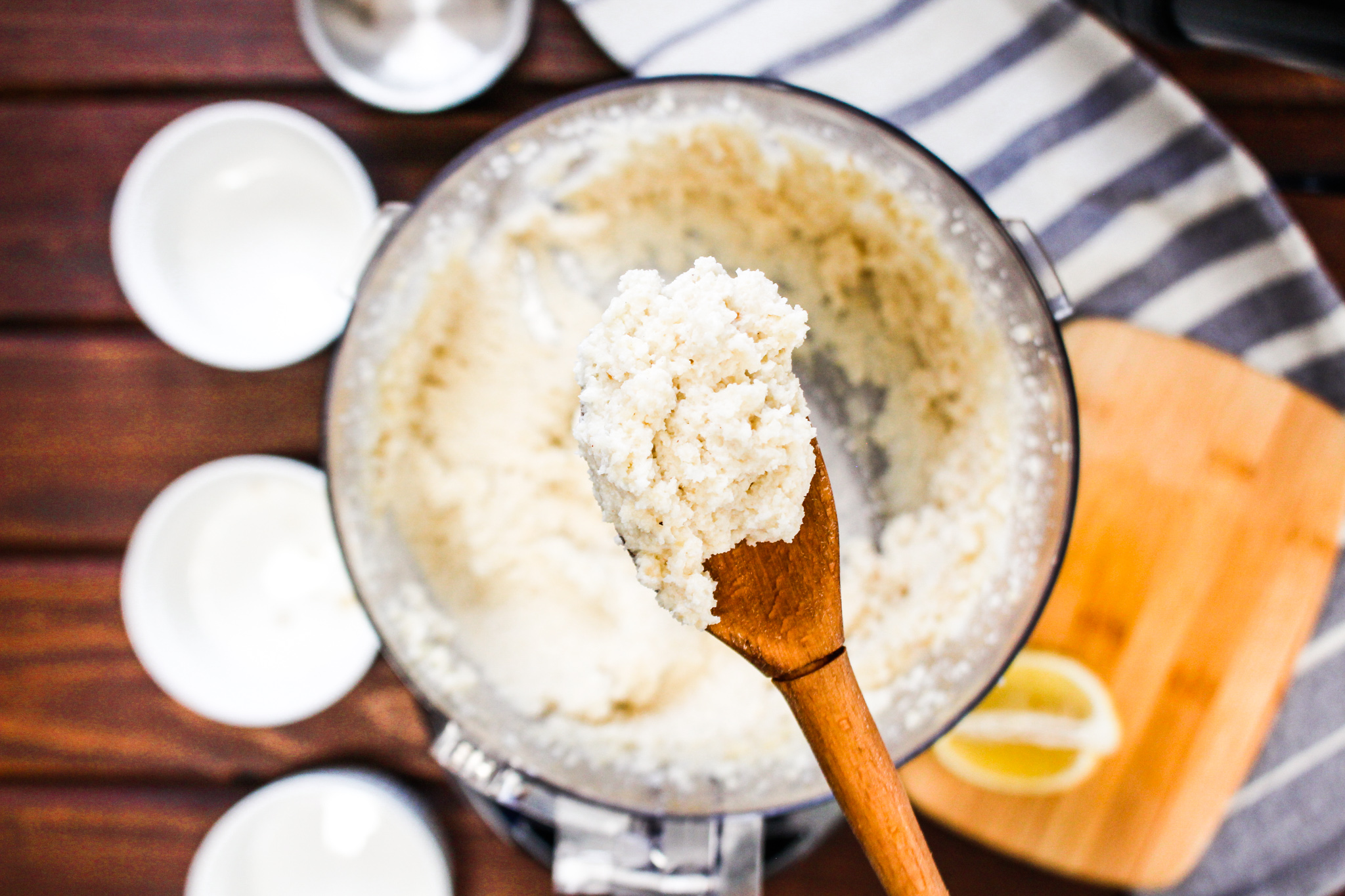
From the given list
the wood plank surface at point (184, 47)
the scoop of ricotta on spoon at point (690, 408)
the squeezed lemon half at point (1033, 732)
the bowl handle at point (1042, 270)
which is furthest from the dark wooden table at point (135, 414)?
the scoop of ricotta on spoon at point (690, 408)

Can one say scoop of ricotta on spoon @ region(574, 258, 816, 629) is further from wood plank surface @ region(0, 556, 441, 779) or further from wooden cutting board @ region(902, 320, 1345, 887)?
wood plank surface @ region(0, 556, 441, 779)

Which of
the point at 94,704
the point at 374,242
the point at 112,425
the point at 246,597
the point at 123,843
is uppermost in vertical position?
the point at 374,242

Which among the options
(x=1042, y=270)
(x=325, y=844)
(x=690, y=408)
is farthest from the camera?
(x=325, y=844)

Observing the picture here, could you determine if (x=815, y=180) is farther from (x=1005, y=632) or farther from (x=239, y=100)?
(x=239, y=100)

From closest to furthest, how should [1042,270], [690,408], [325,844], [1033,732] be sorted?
[690,408] < [1042,270] < [1033,732] < [325,844]

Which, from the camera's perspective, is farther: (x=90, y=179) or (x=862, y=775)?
(x=90, y=179)

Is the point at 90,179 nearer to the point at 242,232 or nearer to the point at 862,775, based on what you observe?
the point at 242,232

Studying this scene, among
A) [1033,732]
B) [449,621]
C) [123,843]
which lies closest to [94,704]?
[123,843]

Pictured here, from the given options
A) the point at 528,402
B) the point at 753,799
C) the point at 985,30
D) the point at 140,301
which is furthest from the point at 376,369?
the point at 985,30
